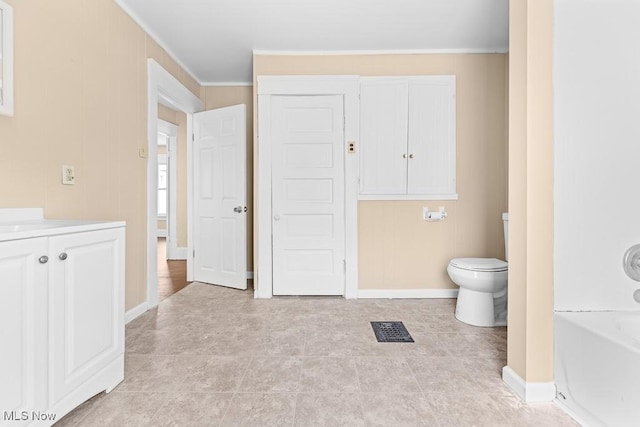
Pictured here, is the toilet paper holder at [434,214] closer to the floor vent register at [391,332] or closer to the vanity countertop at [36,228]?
the floor vent register at [391,332]

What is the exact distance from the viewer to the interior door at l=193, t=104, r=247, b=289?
10.7 ft

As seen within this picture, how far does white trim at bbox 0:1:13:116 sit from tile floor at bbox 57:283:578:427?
141 centimetres

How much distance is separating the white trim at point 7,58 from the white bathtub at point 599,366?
107 inches

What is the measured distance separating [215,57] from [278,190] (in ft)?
4.95

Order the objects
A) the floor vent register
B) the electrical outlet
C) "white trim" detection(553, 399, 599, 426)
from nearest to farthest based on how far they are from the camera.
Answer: "white trim" detection(553, 399, 599, 426) < the electrical outlet < the floor vent register

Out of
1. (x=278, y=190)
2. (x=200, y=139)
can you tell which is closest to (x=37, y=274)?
(x=278, y=190)

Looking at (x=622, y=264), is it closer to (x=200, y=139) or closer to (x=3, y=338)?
(x=3, y=338)

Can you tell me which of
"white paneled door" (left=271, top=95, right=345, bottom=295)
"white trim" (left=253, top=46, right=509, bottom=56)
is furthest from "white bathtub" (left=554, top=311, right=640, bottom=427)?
"white trim" (left=253, top=46, right=509, bottom=56)

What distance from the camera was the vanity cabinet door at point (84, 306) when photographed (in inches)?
47.1

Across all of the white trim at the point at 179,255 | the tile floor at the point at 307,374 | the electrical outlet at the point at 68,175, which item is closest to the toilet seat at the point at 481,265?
the tile floor at the point at 307,374

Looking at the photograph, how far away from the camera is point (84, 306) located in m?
1.32

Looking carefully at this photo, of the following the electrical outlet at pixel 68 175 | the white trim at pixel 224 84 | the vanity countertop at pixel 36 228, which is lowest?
the vanity countertop at pixel 36 228

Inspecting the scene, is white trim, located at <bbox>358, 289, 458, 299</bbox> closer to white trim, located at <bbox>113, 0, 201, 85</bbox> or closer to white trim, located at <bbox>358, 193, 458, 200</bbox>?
white trim, located at <bbox>358, 193, 458, 200</bbox>

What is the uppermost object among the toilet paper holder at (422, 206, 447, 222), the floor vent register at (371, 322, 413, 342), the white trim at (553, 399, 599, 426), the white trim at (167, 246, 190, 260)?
the toilet paper holder at (422, 206, 447, 222)
